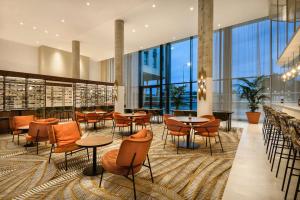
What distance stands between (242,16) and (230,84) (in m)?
3.58

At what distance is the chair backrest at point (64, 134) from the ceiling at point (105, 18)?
589cm

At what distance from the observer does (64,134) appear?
3.75 meters

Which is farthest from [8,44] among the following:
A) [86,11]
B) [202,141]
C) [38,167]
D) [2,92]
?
[202,141]

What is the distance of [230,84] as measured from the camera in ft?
33.3

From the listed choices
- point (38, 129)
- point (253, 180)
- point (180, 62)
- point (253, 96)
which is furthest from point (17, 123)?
point (180, 62)

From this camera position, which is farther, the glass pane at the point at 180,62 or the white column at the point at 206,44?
the glass pane at the point at 180,62

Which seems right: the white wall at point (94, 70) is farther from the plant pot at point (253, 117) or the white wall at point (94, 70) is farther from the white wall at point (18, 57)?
the plant pot at point (253, 117)

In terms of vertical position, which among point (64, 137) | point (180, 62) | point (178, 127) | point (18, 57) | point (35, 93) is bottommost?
point (64, 137)

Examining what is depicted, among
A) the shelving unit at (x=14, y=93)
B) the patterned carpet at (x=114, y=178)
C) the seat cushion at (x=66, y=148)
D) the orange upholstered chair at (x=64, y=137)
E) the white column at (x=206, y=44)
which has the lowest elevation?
the patterned carpet at (x=114, y=178)

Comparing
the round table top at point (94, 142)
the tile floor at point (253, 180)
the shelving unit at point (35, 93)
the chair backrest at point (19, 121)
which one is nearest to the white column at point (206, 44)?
the tile floor at point (253, 180)

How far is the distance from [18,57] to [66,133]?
11270 millimetres

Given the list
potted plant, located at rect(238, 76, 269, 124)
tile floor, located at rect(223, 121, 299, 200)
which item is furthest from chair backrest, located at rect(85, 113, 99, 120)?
potted plant, located at rect(238, 76, 269, 124)

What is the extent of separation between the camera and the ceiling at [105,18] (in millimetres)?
7598

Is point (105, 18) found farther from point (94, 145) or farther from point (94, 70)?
point (94, 70)
